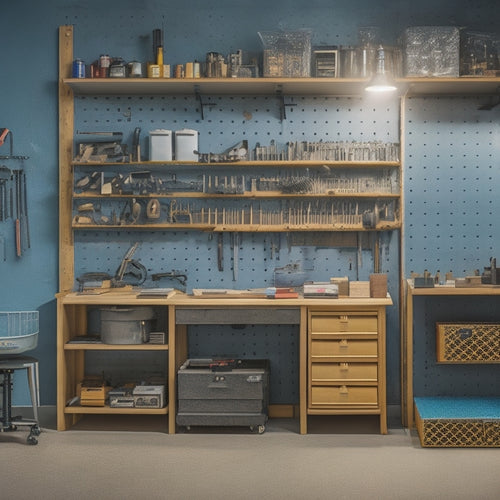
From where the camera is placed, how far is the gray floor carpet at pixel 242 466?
3973mm

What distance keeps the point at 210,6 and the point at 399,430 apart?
11.5 ft

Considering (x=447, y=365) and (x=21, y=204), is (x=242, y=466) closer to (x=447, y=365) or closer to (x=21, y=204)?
(x=447, y=365)

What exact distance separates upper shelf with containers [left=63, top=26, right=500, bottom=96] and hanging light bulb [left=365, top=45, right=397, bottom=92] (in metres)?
0.14

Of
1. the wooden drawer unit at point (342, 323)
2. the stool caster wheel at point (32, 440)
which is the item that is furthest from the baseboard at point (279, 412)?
the wooden drawer unit at point (342, 323)

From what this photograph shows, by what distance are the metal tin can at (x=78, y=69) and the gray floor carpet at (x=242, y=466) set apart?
2.62 metres

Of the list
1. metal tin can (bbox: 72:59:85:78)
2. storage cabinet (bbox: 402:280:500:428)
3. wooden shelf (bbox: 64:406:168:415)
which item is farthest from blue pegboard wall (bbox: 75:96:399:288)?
wooden shelf (bbox: 64:406:168:415)

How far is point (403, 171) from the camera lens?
18.2 ft

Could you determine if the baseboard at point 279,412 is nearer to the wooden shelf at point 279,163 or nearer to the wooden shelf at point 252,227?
the wooden shelf at point 252,227

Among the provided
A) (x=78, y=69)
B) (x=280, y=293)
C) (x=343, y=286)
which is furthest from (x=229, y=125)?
(x=343, y=286)

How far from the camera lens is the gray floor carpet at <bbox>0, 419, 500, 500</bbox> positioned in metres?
3.97

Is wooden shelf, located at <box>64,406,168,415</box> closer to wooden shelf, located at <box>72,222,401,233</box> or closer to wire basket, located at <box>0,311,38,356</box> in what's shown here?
wire basket, located at <box>0,311,38,356</box>

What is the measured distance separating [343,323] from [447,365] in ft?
3.48

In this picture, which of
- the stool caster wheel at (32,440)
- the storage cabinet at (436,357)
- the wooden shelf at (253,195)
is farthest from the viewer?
the storage cabinet at (436,357)

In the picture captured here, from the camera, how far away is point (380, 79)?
4898 millimetres
